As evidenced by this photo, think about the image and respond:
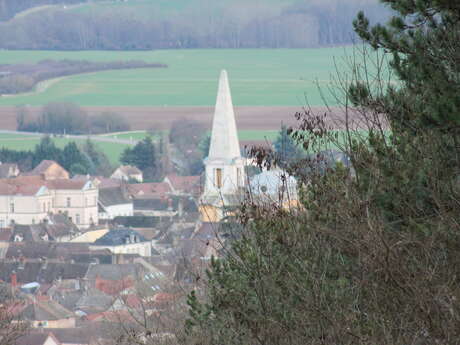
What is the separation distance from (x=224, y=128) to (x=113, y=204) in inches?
1810

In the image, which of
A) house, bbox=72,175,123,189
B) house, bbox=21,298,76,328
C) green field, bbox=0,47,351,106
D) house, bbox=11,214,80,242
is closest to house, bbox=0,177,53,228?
house, bbox=11,214,80,242

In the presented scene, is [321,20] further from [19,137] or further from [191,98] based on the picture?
[19,137]

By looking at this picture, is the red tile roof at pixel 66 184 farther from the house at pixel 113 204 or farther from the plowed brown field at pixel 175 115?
the plowed brown field at pixel 175 115

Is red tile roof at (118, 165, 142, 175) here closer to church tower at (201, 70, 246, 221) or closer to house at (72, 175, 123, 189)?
house at (72, 175, 123, 189)

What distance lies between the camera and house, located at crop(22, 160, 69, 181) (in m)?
89.8

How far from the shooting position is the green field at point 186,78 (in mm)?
123250

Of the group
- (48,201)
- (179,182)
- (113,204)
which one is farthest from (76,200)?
(179,182)

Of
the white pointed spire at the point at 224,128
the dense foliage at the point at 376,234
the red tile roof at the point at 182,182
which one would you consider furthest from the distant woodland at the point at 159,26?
the dense foliage at the point at 376,234

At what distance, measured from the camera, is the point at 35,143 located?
111 m

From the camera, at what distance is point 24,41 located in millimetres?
152625

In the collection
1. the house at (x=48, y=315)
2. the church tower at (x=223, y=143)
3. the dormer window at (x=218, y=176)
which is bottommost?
the house at (x=48, y=315)

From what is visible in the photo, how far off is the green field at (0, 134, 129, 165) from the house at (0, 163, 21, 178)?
8.71 meters

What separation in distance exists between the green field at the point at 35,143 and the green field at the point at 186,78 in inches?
514

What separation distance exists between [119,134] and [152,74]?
2673 centimetres
